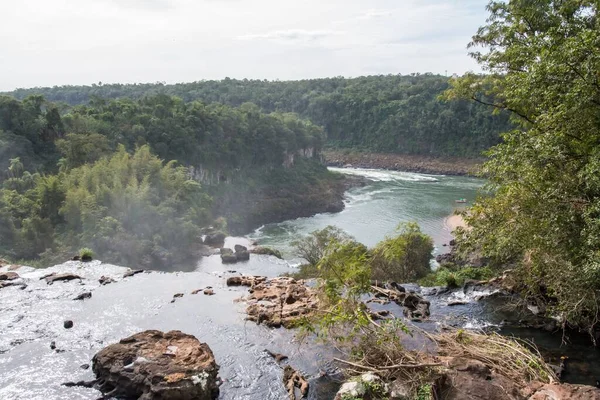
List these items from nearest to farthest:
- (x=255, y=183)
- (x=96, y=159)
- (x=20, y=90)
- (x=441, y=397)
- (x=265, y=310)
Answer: (x=441, y=397)
(x=265, y=310)
(x=96, y=159)
(x=255, y=183)
(x=20, y=90)

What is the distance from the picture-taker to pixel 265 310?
18.8 metres

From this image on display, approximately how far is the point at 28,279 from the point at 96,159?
23382mm

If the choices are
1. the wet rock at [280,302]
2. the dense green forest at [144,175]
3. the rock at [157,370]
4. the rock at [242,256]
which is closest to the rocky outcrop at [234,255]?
the rock at [242,256]

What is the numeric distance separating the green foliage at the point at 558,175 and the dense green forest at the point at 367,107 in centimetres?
8160

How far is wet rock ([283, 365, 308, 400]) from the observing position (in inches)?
508

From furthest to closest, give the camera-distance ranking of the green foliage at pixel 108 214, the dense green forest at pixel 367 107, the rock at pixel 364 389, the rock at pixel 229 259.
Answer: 1. the dense green forest at pixel 367 107
2. the rock at pixel 229 259
3. the green foliage at pixel 108 214
4. the rock at pixel 364 389

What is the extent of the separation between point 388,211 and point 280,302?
43835 mm

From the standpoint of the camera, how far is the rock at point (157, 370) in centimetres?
1254

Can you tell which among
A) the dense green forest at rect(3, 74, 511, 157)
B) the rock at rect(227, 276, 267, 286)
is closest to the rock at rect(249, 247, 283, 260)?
the rock at rect(227, 276, 267, 286)

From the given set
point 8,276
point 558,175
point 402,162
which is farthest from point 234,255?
point 402,162

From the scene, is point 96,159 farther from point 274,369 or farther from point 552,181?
point 552,181

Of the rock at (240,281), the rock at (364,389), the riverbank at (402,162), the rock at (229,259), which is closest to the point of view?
the rock at (364,389)

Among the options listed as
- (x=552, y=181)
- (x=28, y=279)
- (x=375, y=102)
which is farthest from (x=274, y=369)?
(x=375, y=102)

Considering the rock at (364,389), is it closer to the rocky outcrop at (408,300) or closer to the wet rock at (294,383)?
the wet rock at (294,383)
